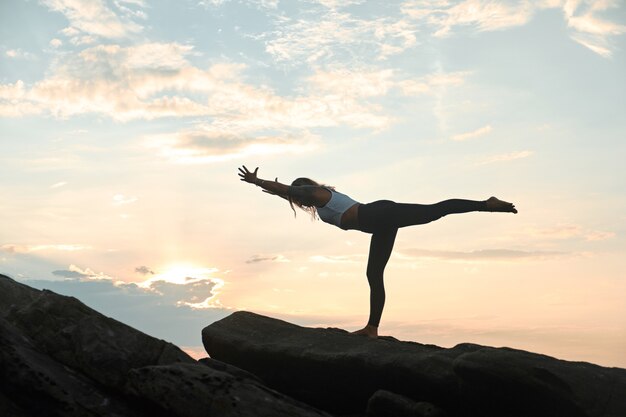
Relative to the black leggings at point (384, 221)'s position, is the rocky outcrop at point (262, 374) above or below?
below

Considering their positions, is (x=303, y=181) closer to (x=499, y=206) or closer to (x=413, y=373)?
(x=499, y=206)

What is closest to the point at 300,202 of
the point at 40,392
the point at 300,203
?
the point at 300,203

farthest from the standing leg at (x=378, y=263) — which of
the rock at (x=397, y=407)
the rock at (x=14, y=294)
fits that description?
the rock at (x=14, y=294)

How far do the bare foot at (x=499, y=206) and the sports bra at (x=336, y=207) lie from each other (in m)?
3.13

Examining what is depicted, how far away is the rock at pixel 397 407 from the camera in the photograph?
1389 cm

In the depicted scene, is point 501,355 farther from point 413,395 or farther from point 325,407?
point 325,407

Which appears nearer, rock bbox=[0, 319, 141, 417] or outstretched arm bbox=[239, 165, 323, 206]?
rock bbox=[0, 319, 141, 417]

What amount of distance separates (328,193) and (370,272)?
2170 mm

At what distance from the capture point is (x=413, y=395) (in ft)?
49.2

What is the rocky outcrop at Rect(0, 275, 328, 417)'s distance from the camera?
1173cm

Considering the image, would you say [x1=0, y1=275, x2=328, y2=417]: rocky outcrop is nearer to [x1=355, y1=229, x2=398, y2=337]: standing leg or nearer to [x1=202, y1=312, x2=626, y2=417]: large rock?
[x1=202, y1=312, x2=626, y2=417]: large rock

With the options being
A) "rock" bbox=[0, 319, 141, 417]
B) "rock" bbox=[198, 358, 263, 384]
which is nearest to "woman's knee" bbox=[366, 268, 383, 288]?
"rock" bbox=[198, 358, 263, 384]

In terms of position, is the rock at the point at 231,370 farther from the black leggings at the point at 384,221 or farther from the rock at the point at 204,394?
the black leggings at the point at 384,221

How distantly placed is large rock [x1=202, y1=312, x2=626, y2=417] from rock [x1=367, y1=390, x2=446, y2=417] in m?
0.75
